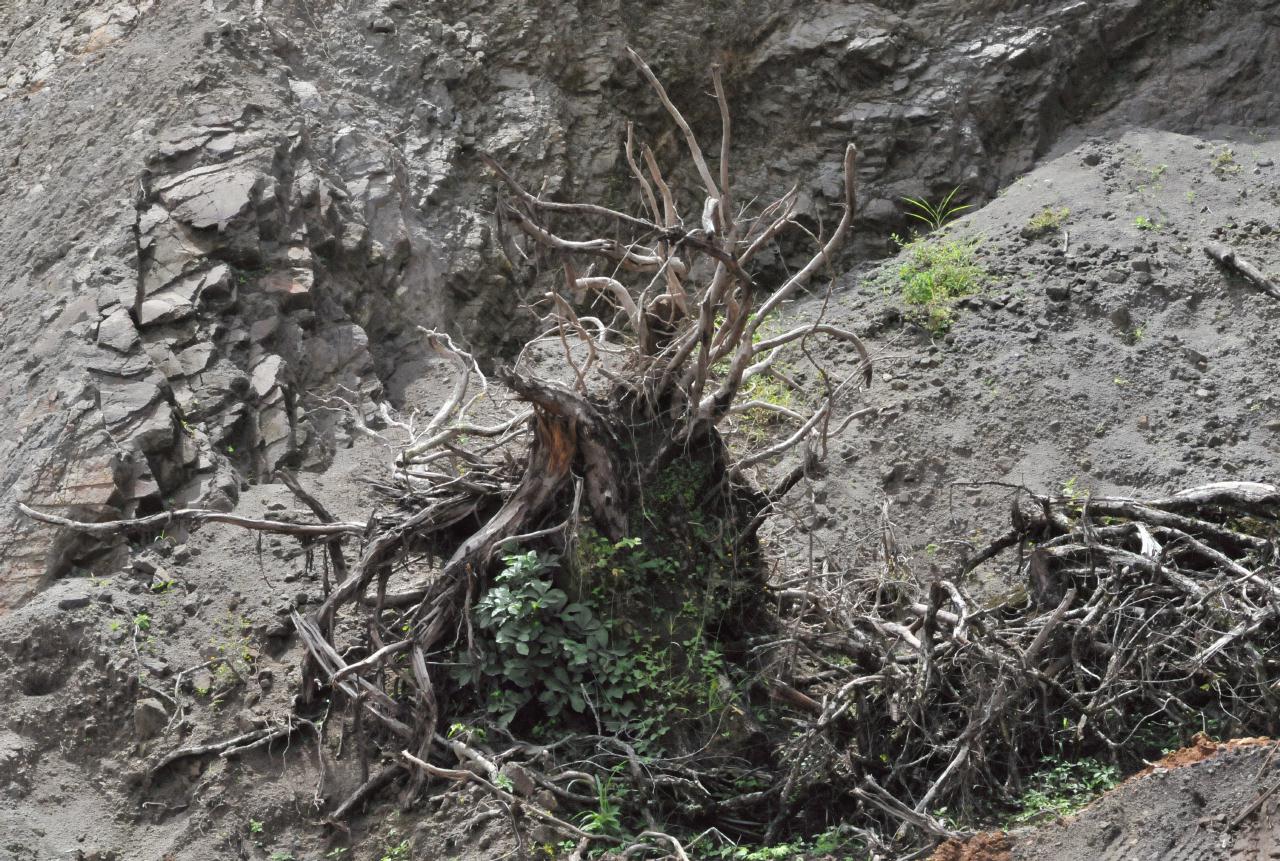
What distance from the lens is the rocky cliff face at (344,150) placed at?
24.3ft

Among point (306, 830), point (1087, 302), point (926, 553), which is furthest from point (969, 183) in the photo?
point (306, 830)

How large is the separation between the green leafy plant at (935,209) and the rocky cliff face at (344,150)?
0.12m

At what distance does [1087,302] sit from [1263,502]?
3047 millimetres

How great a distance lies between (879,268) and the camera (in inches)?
387

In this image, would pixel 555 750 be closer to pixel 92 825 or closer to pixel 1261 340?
pixel 92 825

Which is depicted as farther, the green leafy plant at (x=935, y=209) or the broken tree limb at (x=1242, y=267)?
the green leafy plant at (x=935, y=209)

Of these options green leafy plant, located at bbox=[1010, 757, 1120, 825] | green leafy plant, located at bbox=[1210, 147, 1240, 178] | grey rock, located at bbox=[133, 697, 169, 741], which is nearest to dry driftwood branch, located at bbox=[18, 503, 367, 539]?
grey rock, located at bbox=[133, 697, 169, 741]

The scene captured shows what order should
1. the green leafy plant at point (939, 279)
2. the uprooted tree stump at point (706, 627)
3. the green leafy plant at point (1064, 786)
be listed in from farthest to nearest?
1. the green leafy plant at point (939, 279)
2. the uprooted tree stump at point (706, 627)
3. the green leafy plant at point (1064, 786)

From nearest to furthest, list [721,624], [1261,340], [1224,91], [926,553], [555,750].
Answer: [555,750]
[721,624]
[926,553]
[1261,340]
[1224,91]

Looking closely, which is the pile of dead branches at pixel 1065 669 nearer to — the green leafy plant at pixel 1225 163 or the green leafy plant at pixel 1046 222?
the green leafy plant at pixel 1046 222

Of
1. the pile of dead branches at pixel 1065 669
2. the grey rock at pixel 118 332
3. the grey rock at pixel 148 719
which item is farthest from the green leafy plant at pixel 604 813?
the grey rock at pixel 118 332

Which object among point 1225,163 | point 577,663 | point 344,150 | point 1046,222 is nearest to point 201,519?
point 577,663

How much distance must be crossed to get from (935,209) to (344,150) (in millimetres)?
4543

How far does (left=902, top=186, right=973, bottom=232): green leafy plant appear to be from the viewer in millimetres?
10203
